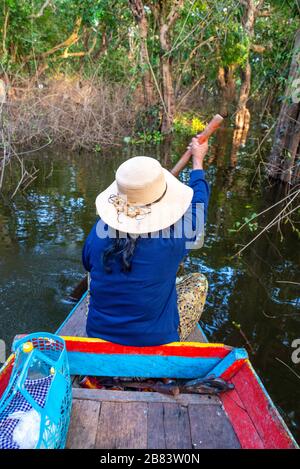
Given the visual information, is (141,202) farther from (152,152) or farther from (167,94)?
(167,94)

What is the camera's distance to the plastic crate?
152 centimetres

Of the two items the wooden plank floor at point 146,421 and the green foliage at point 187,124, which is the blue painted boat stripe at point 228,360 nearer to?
the wooden plank floor at point 146,421

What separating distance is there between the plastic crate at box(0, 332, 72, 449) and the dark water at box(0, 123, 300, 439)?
158 centimetres

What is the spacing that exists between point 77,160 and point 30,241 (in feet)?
14.4

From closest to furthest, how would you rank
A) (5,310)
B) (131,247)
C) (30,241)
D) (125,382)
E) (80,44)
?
(131,247) < (125,382) < (5,310) < (30,241) < (80,44)

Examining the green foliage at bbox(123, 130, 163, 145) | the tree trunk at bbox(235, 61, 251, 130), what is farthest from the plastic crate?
the tree trunk at bbox(235, 61, 251, 130)

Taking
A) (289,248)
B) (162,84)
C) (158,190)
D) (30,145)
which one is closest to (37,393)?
(158,190)

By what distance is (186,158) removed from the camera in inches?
116

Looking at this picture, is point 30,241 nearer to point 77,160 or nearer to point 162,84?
point 77,160

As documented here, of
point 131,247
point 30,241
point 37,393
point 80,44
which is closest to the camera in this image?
point 37,393

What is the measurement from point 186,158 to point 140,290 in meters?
1.37

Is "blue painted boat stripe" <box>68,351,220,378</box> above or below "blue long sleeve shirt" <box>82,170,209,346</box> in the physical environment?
below

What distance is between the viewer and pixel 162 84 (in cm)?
1170

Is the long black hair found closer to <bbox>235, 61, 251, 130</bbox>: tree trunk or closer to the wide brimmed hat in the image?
the wide brimmed hat
